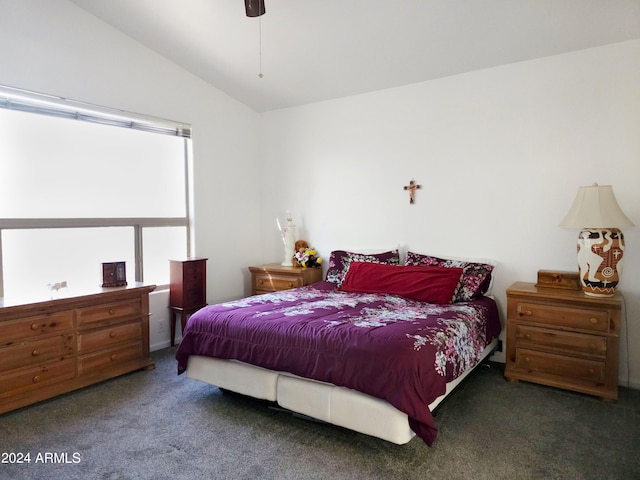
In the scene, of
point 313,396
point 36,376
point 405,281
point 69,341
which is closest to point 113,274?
point 69,341

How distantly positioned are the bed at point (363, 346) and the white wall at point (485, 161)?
45 centimetres

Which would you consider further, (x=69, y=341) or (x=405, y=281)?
(x=405, y=281)

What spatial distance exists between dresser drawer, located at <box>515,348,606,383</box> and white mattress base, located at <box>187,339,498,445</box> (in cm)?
69

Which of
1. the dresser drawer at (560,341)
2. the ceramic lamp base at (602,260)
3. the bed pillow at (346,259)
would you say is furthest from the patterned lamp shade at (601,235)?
the bed pillow at (346,259)

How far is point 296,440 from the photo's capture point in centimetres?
231

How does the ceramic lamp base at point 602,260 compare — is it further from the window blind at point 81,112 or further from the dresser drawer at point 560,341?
the window blind at point 81,112

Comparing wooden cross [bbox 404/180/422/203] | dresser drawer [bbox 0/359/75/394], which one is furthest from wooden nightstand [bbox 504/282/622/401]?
dresser drawer [bbox 0/359/75/394]

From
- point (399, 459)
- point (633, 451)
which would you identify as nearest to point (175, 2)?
point (399, 459)

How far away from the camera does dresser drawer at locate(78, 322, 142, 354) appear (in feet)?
9.93

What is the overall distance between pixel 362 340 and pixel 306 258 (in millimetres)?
2259

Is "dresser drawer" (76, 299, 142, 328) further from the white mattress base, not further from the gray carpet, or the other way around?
the white mattress base

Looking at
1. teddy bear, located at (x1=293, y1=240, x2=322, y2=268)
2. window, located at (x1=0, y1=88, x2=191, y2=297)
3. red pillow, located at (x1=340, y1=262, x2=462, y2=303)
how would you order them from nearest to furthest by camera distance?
window, located at (x1=0, y1=88, x2=191, y2=297)
red pillow, located at (x1=340, y1=262, x2=462, y2=303)
teddy bear, located at (x1=293, y1=240, x2=322, y2=268)

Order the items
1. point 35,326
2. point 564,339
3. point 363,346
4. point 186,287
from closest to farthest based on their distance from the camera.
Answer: point 363,346 < point 35,326 < point 564,339 < point 186,287

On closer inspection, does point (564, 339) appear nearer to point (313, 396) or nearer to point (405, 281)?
point (405, 281)
